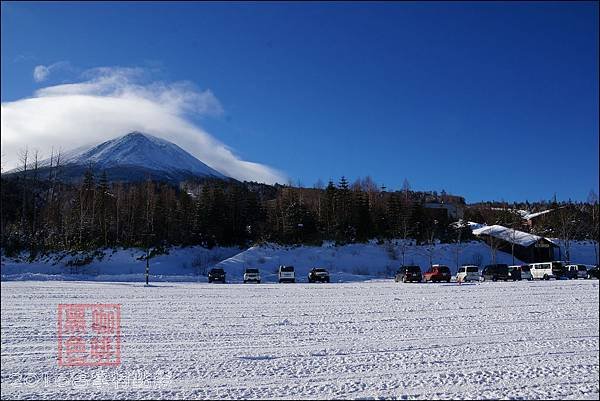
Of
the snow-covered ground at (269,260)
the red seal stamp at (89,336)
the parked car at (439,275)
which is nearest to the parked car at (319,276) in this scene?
the snow-covered ground at (269,260)

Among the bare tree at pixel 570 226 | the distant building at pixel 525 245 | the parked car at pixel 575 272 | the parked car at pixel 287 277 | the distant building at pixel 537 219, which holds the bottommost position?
the parked car at pixel 287 277

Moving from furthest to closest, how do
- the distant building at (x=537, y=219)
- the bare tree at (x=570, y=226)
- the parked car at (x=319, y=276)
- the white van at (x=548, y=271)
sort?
the distant building at (x=537, y=219) → the bare tree at (x=570, y=226) → the white van at (x=548, y=271) → the parked car at (x=319, y=276)

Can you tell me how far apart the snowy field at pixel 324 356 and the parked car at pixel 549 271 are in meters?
34.1

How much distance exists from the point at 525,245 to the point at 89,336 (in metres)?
66.2

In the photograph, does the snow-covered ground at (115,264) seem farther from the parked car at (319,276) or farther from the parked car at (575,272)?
the parked car at (575,272)

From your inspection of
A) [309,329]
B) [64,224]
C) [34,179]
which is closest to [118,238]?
[64,224]

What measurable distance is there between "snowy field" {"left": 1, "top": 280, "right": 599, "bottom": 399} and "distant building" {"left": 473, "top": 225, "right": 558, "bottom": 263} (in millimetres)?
55257

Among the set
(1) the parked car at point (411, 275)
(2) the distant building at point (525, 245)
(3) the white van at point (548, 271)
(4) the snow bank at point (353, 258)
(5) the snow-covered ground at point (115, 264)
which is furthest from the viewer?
(2) the distant building at point (525, 245)

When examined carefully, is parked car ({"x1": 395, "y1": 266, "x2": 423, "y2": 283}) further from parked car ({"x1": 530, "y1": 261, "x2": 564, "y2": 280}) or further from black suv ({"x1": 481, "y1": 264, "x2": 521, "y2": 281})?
parked car ({"x1": 530, "y1": 261, "x2": 564, "y2": 280})

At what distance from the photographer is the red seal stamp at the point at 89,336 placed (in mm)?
9336

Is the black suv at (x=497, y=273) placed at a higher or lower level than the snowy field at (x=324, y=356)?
higher

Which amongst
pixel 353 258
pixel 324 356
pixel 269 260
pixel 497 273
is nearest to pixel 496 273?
pixel 497 273

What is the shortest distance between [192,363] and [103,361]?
166 cm

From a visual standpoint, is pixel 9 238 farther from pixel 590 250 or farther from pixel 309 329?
pixel 590 250
